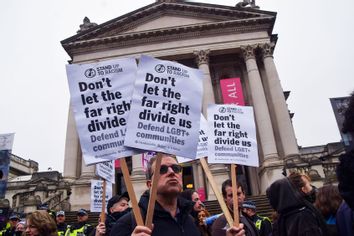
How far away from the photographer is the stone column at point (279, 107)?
82.9 ft

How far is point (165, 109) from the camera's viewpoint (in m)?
3.58

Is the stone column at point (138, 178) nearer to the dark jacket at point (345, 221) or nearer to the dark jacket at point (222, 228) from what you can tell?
the dark jacket at point (222, 228)

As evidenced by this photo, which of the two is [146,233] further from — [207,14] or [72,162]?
[207,14]

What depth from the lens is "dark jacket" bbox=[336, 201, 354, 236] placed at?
3063 mm

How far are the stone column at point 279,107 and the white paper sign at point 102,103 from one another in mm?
22730

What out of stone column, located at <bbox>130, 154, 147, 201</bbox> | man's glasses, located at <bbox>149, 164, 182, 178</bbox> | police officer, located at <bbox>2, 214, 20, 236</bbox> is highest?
stone column, located at <bbox>130, 154, 147, 201</bbox>

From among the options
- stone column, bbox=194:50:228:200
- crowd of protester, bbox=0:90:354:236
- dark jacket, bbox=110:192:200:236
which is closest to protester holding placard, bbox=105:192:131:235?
crowd of protester, bbox=0:90:354:236

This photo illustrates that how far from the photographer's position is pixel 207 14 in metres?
29.7

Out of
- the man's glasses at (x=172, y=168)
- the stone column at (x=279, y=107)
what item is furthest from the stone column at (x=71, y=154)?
the man's glasses at (x=172, y=168)

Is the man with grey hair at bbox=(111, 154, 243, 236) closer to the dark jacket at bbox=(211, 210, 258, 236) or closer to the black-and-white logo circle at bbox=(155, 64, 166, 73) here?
the dark jacket at bbox=(211, 210, 258, 236)

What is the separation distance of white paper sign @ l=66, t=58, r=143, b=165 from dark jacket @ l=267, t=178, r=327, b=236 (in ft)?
6.09

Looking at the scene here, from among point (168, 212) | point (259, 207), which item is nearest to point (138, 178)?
point (259, 207)

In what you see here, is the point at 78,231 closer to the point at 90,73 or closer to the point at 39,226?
the point at 39,226

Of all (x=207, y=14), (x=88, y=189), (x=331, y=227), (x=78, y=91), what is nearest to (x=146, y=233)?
(x=78, y=91)
